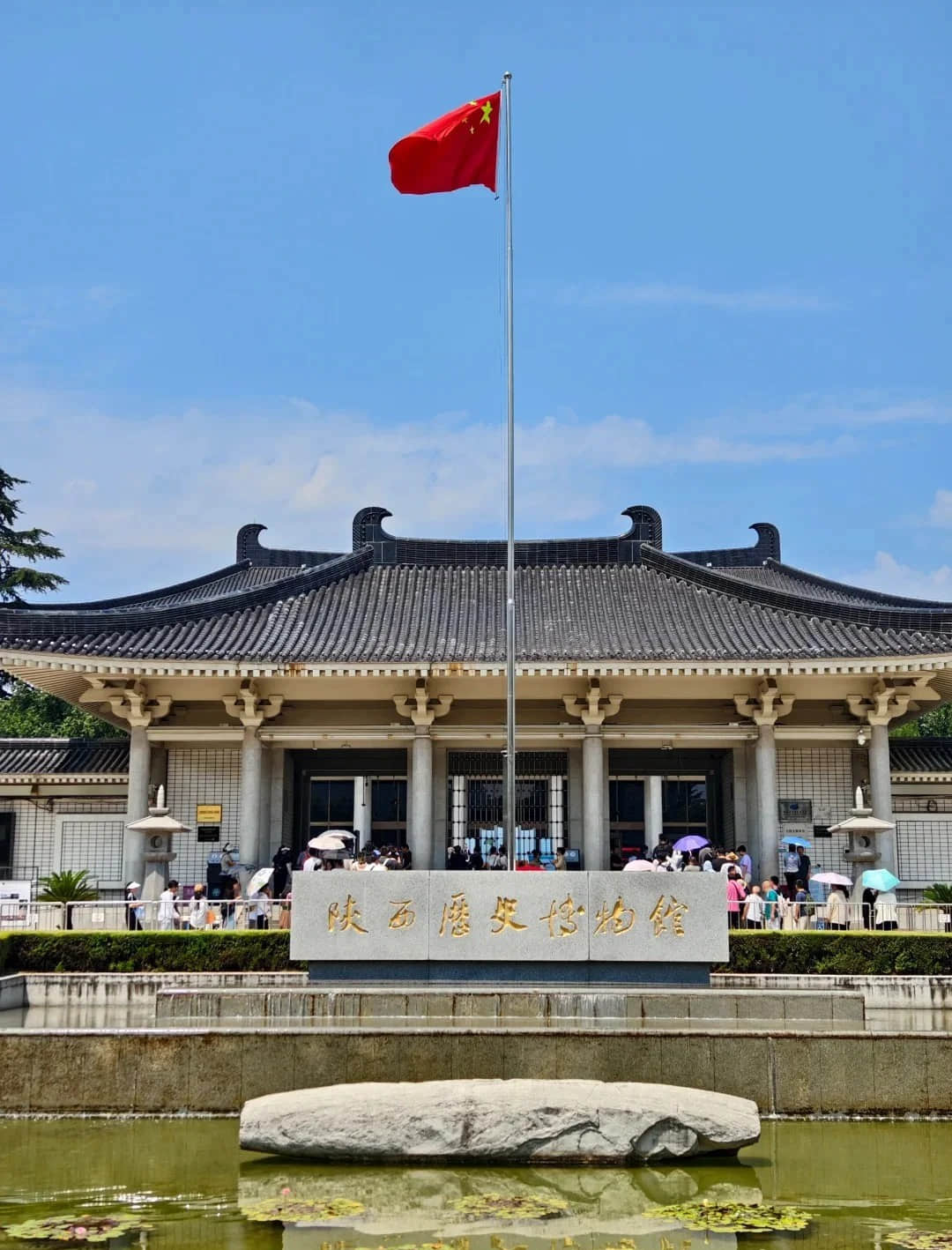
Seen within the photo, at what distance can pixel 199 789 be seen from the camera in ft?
79.9

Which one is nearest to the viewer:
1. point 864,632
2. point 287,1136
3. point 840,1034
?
point 287,1136

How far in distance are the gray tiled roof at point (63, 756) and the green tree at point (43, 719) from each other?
15879 millimetres

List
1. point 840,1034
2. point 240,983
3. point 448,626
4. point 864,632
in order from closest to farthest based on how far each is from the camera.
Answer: point 840,1034
point 240,983
point 864,632
point 448,626

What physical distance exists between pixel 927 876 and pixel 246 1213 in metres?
18.8

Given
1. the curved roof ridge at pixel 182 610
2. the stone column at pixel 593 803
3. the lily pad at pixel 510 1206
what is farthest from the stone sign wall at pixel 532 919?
the curved roof ridge at pixel 182 610

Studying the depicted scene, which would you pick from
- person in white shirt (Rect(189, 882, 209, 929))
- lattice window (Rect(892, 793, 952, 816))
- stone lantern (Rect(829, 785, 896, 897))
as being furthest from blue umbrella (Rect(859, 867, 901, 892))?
person in white shirt (Rect(189, 882, 209, 929))

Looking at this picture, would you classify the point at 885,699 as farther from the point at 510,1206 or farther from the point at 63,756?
the point at 510,1206

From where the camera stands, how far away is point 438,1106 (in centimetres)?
923

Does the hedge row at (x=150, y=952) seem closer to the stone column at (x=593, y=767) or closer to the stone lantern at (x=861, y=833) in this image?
the stone column at (x=593, y=767)

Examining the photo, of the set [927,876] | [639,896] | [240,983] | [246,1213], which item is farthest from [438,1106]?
[927,876]

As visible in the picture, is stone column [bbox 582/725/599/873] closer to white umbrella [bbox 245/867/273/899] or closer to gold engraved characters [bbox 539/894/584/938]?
white umbrella [bbox 245/867/273/899]

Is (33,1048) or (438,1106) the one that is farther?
(33,1048)

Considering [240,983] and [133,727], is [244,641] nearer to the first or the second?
[133,727]

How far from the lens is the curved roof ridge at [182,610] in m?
22.6
